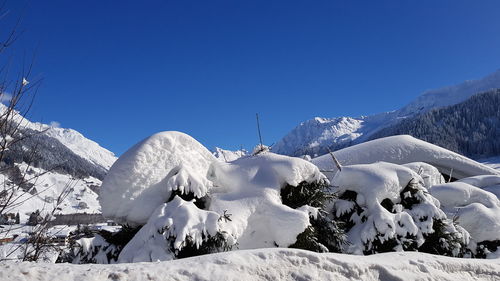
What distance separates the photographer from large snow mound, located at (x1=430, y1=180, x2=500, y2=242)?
6.73 meters

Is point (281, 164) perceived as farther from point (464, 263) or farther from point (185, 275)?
point (185, 275)

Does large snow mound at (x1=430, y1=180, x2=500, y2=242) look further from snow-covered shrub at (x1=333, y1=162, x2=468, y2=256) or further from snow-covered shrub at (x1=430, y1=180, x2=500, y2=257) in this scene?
snow-covered shrub at (x1=333, y1=162, x2=468, y2=256)

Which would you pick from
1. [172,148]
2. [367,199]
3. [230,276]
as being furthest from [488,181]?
[230,276]

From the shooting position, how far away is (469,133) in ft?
310

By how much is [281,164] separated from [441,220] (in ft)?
9.24

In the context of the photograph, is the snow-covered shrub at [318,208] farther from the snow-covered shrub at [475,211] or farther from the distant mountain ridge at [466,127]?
the distant mountain ridge at [466,127]

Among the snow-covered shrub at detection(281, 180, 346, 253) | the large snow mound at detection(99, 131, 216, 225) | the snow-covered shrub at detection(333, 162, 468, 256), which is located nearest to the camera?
the large snow mound at detection(99, 131, 216, 225)

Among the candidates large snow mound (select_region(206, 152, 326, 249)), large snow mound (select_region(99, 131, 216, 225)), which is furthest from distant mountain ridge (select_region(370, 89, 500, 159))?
large snow mound (select_region(99, 131, 216, 225))

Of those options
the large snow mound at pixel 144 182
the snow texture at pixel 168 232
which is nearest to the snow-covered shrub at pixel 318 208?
the large snow mound at pixel 144 182

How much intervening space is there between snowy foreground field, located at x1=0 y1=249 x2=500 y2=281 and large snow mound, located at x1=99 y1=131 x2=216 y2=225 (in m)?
2.66

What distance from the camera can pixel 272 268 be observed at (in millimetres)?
2510

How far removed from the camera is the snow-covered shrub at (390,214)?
549 centimetres

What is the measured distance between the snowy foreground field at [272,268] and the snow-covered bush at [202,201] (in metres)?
1.76

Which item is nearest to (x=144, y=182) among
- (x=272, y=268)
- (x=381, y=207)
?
(x=272, y=268)
